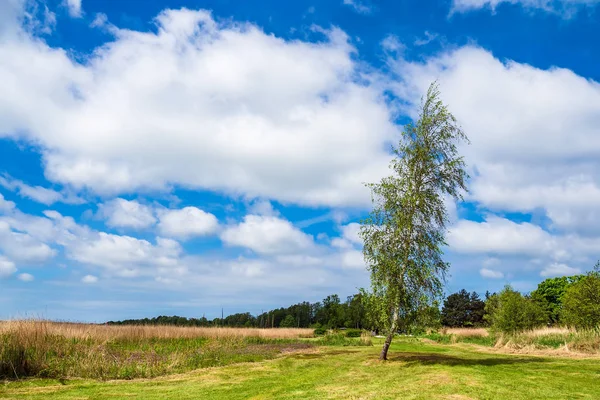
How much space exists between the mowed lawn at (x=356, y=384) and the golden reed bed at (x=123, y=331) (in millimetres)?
4219

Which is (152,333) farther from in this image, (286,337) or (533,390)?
(533,390)

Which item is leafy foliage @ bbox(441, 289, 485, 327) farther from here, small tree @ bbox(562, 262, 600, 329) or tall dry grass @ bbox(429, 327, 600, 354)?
small tree @ bbox(562, 262, 600, 329)

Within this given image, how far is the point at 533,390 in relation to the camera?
12.6 meters

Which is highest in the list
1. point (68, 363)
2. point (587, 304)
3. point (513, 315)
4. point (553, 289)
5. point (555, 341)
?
point (553, 289)

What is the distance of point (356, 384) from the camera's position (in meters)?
14.6

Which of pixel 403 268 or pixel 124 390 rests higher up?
pixel 403 268

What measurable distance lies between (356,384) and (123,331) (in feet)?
72.9

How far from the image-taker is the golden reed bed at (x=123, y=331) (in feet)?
62.8

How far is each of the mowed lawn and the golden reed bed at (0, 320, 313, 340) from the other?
4219 millimetres

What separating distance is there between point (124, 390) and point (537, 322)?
40166mm

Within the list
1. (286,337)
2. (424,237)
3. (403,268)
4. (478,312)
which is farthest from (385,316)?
(478,312)

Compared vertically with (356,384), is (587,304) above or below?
above

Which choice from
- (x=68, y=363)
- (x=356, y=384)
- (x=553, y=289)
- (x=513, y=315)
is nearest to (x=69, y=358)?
(x=68, y=363)

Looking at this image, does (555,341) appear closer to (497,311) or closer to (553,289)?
(497,311)
